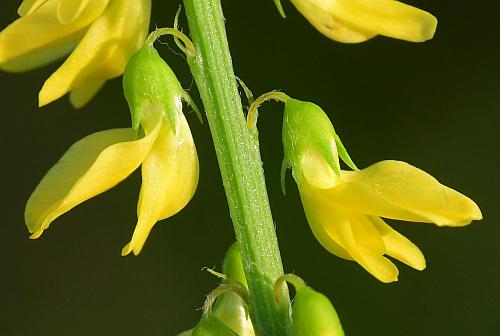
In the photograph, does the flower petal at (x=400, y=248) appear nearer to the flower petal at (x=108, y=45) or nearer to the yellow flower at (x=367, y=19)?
the yellow flower at (x=367, y=19)

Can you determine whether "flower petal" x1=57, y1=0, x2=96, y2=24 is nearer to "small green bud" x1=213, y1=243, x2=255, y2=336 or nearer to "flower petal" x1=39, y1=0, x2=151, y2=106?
"flower petal" x1=39, y1=0, x2=151, y2=106

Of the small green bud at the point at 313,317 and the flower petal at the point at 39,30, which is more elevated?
the flower petal at the point at 39,30

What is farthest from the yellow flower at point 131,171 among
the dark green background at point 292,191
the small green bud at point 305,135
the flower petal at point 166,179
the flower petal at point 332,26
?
the dark green background at point 292,191

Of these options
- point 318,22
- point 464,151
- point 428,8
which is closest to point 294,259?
point 464,151

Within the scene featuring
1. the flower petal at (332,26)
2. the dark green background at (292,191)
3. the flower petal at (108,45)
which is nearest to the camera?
the flower petal at (108,45)

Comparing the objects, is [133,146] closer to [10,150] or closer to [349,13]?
[349,13]

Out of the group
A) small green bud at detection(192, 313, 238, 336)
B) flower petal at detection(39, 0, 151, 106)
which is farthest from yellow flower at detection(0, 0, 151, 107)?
small green bud at detection(192, 313, 238, 336)
